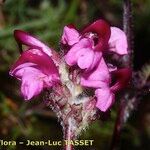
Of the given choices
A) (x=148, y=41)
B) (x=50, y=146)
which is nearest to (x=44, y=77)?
(x=50, y=146)

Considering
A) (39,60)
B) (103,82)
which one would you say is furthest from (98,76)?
(39,60)

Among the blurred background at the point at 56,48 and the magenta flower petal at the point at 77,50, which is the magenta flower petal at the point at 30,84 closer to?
the magenta flower petal at the point at 77,50

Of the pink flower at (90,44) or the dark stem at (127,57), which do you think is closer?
the pink flower at (90,44)

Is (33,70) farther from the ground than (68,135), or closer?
Result: farther from the ground

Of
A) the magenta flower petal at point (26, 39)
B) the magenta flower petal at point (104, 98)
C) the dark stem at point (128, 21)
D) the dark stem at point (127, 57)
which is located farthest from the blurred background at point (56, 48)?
the magenta flower petal at point (104, 98)

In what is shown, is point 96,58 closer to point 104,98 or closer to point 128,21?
point 104,98

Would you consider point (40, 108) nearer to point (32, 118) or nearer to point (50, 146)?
point (32, 118)

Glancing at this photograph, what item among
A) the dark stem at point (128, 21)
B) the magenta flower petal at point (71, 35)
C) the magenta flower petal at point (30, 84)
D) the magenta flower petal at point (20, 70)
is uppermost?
the dark stem at point (128, 21)
